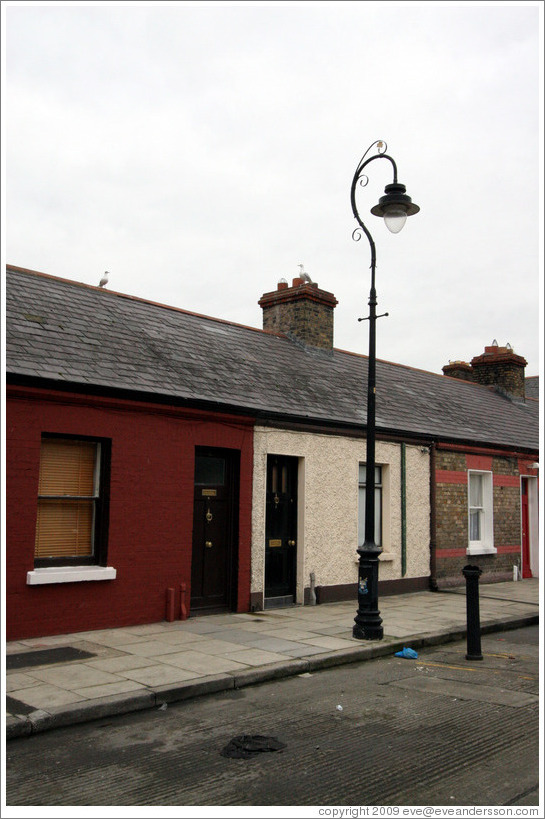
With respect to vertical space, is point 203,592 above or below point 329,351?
below

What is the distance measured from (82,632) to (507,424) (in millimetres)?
14078

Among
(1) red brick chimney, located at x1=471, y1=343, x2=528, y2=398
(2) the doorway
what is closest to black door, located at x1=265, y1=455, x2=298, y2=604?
(2) the doorway

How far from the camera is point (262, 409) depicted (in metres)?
11.9

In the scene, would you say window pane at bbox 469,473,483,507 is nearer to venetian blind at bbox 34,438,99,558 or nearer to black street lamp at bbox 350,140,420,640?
black street lamp at bbox 350,140,420,640

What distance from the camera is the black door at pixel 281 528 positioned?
12422mm

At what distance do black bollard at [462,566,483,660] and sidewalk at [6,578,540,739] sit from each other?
842mm

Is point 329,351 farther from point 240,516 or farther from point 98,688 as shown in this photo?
point 98,688

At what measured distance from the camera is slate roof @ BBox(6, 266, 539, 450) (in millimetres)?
10188

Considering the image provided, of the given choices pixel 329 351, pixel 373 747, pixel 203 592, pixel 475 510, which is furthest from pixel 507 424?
pixel 373 747

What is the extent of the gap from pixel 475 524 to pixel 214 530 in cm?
823

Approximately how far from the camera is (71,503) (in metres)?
9.84

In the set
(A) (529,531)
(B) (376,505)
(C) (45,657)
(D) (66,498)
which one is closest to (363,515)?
(B) (376,505)

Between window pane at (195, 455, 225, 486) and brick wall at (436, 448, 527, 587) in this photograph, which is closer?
window pane at (195, 455, 225, 486)

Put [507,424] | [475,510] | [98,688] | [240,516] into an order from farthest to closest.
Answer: [507,424], [475,510], [240,516], [98,688]
